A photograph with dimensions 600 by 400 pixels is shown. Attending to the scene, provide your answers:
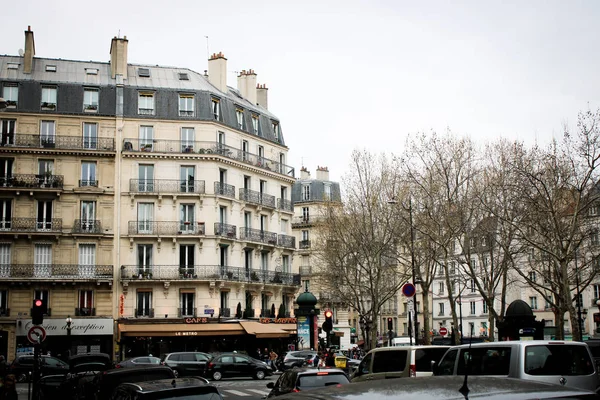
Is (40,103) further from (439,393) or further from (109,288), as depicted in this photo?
(439,393)

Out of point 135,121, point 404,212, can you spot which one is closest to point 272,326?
point 404,212

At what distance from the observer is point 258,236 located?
54.7m

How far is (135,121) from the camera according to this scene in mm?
50969

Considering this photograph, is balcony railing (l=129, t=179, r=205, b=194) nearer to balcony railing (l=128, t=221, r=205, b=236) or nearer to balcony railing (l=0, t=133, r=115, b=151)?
balcony railing (l=128, t=221, r=205, b=236)

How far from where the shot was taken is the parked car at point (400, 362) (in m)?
17.5

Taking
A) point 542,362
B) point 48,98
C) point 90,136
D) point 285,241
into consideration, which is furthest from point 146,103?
point 542,362

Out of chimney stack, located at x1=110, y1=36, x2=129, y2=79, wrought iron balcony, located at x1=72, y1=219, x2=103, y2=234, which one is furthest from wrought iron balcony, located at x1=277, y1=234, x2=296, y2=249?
chimney stack, located at x1=110, y1=36, x2=129, y2=79

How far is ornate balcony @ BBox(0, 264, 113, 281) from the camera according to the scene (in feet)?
154

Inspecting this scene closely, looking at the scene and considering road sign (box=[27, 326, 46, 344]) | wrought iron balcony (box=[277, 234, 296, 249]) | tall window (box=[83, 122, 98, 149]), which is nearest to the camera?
road sign (box=[27, 326, 46, 344])

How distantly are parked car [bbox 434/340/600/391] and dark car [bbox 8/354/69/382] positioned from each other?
77.0 feet

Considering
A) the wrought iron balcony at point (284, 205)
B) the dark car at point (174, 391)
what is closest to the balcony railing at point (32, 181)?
the wrought iron balcony at point (284, 205)

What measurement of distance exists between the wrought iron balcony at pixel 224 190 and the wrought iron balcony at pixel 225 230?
78.3 inches

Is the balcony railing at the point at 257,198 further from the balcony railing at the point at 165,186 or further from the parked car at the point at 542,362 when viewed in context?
the parked car at the point at 542,362

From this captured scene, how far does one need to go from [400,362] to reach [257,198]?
38.0m
